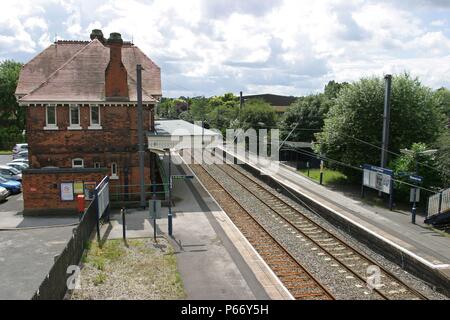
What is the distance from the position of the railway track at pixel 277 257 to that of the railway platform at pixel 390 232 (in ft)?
11.9

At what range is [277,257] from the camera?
651 inches

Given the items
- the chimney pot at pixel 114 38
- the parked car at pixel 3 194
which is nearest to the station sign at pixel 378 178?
the chimney pot at pixel 114 38

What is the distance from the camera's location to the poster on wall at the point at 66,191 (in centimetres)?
2306

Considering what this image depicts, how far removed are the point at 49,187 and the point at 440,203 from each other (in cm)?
1868

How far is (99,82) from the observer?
25859 mm

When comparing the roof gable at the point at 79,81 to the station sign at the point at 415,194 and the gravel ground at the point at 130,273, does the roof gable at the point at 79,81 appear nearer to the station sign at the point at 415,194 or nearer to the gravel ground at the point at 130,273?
the gravel ground at the point at 130,273

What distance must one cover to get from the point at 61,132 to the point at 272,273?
15.7 metres

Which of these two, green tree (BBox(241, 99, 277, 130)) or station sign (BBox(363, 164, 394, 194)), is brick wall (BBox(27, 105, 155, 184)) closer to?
station sign (BBox(363, 164, 394, 194))

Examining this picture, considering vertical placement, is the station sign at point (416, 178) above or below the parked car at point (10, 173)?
above

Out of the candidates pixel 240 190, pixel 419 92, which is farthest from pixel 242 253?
pixel 419 92

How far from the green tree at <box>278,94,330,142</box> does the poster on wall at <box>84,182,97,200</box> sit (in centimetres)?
2321

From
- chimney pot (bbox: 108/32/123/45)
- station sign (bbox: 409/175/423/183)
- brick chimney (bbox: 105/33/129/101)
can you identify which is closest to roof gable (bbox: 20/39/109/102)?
brick chimney (bbox: 105/33/129/101)

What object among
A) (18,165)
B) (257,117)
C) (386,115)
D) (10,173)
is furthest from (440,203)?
(257,117)
